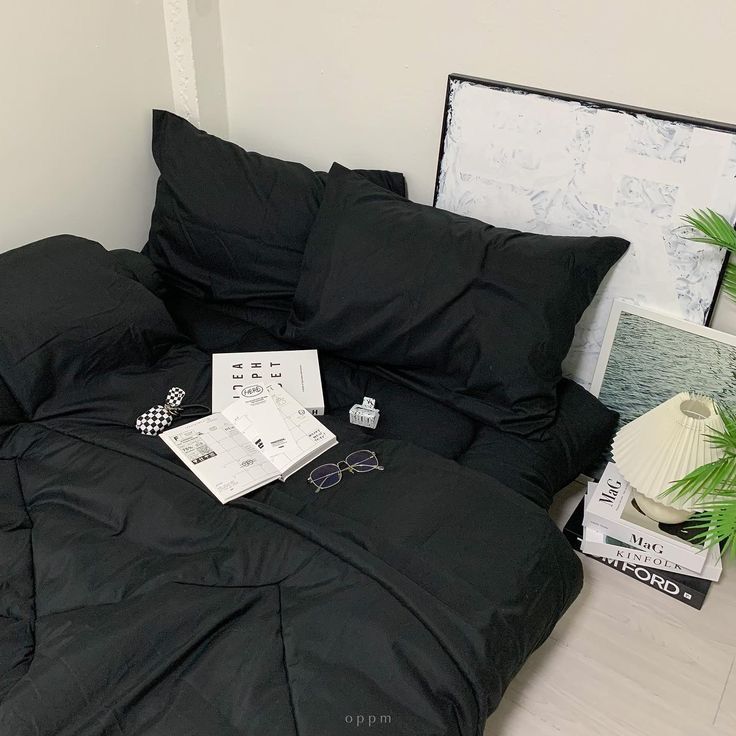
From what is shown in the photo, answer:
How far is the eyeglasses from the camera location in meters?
1.45

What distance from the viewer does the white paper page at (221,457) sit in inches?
56.1

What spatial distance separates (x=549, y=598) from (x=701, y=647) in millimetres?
431

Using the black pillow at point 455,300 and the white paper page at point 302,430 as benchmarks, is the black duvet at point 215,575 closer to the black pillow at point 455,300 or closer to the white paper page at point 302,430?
the white paper page at point 302,430

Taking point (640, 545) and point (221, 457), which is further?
point (640, 545)

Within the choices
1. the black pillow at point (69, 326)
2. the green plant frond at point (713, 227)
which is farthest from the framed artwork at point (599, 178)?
the black pillow at point (69, 326)

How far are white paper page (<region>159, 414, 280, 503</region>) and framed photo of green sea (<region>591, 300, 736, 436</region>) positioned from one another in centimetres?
85

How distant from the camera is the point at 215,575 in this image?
4.11 feet

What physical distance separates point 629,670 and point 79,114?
1811mm

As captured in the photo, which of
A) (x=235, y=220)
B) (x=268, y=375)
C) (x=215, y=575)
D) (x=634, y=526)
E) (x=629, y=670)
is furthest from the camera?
(x=235, y=220)

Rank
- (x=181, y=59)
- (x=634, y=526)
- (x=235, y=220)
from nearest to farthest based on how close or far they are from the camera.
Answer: (x=634, y=526) < (x=235, y=220) < (x=181, y=59)

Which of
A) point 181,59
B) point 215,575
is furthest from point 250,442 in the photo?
point 181,59

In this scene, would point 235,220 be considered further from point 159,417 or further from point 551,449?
point 551,449

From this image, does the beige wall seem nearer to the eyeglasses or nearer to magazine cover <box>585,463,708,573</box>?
the eyeglasses

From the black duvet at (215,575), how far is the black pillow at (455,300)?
23 centimetres
